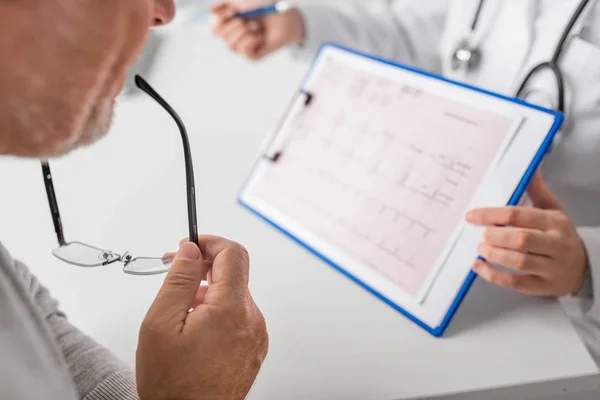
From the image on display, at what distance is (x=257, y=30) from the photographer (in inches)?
31.1

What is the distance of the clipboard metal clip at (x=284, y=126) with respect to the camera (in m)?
0.65

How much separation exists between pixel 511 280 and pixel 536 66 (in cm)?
27

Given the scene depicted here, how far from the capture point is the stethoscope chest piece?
67 cm

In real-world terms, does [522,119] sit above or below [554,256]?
above

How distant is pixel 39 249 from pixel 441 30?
26.9 inches

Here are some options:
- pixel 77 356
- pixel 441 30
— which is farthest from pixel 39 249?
pixel 441 30

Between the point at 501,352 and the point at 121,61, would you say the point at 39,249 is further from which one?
the point at 501,352

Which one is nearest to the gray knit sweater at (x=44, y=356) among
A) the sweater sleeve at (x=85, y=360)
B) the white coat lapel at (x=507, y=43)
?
the sweater sleeve at (x=85, y=360)

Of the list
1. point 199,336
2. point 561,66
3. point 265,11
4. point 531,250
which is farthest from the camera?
point 265,11

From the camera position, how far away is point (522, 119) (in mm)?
479

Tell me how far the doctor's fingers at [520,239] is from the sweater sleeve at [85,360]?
1.15 ft

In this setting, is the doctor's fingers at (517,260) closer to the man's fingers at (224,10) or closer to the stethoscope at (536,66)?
the stethoscope at (536,66)

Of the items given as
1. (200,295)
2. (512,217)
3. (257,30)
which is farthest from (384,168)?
(257,30)

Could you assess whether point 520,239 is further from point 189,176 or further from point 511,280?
point 189,176
